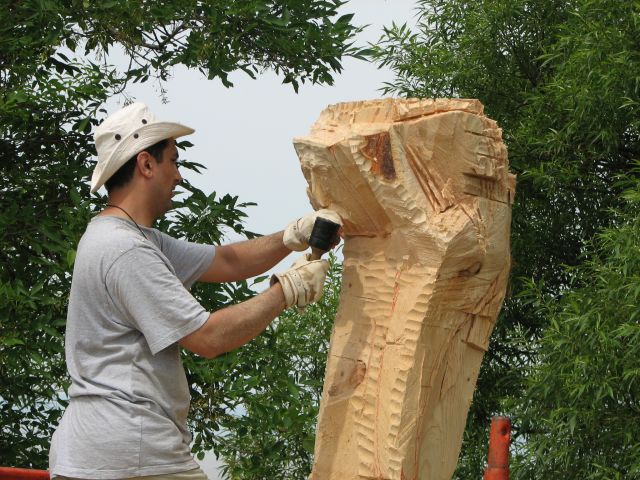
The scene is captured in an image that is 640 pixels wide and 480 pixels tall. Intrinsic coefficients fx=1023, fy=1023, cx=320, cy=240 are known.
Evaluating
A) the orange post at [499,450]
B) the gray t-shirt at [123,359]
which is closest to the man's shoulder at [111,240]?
the gray t-shirt at [123,359]

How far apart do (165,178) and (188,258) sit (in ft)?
1.33

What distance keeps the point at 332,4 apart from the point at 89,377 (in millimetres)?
3574

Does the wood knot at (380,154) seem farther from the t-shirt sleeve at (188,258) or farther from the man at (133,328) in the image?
the t-shirt sleeve at (188,258)

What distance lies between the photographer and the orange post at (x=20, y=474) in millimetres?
3740

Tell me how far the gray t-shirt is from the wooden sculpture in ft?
1.99

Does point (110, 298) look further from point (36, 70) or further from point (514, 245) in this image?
point (514, 245)

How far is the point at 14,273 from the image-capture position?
536cm

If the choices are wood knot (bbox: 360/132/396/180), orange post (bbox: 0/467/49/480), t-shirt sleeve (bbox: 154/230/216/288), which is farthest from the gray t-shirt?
orange post (bbox: 0/467/49/480)

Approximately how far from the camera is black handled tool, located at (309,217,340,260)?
10.0 ft

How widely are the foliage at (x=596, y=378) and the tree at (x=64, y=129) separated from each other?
70.9 inches

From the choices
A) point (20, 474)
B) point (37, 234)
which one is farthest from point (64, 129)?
point (20, 474)

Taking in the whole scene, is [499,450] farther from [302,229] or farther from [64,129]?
[64,129]

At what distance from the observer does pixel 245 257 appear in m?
3.41

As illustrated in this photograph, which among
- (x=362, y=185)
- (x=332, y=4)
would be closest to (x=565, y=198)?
(x=332, y=4)
